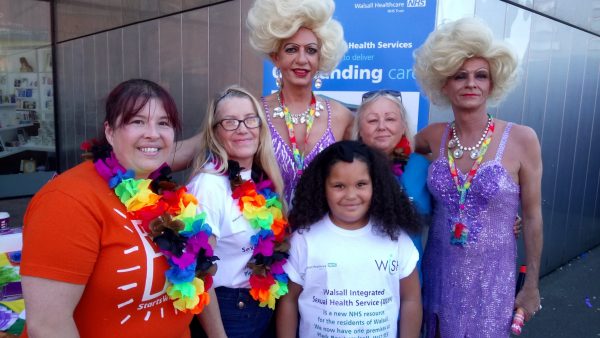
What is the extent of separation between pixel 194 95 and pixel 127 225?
3.96 meters

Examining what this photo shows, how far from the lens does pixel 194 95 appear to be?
17.2 ft

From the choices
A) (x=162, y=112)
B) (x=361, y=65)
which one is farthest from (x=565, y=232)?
(x=162, y=112)

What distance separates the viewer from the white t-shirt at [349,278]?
6.00 ft

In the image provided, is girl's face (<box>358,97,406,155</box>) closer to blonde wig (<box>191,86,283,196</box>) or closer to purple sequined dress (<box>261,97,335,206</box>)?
purple sequined dress (<box>261,97,335,206</box>)

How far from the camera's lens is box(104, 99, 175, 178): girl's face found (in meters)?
1.51

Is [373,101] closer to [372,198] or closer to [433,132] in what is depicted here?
[433,132]

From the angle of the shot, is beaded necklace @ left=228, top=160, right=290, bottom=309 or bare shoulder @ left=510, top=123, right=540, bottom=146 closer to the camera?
beaded necklace @ left=228, top=160, right=290, bottom=309

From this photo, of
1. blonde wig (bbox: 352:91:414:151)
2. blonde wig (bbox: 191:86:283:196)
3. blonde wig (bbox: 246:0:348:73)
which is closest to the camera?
blonde wig (bbox: 191:86:283:196)

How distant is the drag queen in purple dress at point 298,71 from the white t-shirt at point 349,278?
506mm

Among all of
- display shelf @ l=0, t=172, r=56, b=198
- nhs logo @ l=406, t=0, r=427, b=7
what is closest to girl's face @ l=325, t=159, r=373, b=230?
nhs logo @ l=406, t=0, r=427, b=7

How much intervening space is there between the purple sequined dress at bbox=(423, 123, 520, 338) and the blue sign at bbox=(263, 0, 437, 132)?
930 millimetres

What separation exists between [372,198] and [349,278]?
0.33 meters

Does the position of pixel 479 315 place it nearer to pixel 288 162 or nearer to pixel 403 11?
pixel 288 162

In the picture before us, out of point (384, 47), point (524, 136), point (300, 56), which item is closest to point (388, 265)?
point (524, 136)
